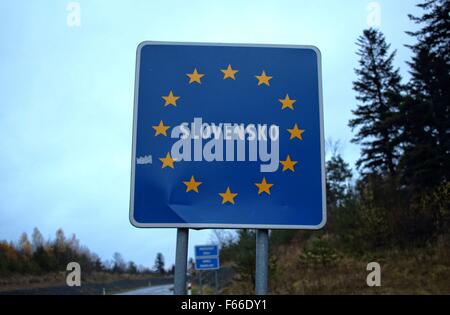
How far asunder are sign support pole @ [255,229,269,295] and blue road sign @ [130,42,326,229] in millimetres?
71

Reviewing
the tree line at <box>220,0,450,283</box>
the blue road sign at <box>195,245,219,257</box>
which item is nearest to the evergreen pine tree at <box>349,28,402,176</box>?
the tree line at <box>220,0,450,283</box>

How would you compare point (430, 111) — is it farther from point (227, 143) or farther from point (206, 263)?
point (227, 143)

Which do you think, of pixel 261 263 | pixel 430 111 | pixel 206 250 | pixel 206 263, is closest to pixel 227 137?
pixel 261 263

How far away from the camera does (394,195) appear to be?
30625mm

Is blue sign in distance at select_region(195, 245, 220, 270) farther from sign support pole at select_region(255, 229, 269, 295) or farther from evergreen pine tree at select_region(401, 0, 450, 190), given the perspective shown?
sign support pole at select_region(255, 229, 269, 295)

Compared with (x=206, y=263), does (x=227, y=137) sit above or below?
above

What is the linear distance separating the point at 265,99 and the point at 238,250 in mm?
20565

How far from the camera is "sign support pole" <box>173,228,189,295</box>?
251 cm

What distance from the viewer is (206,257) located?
23344 mm

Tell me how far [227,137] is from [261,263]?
0.76 m

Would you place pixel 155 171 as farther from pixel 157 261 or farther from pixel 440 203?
pixel 157 261

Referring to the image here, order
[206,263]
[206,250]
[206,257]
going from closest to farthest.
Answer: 1. [206,263]
2. [206,257]
3. [206,250]
